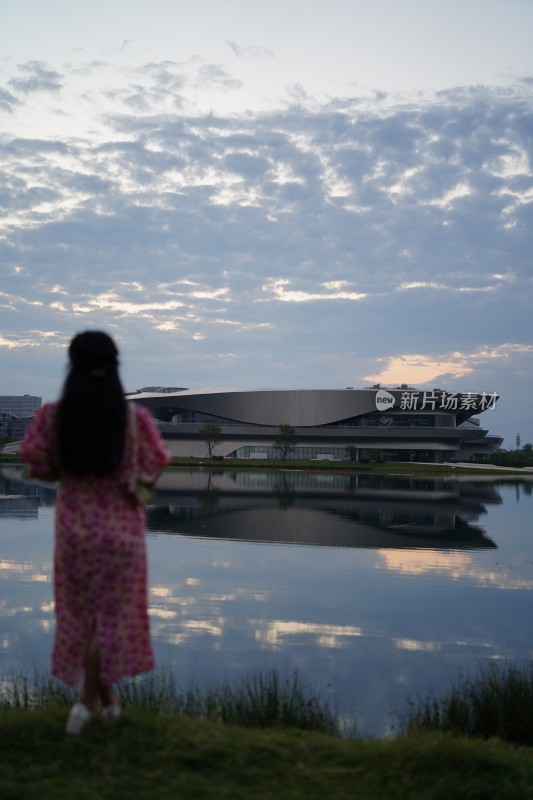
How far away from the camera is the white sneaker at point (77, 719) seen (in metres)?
4.56

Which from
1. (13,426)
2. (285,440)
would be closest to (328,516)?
(285,440)

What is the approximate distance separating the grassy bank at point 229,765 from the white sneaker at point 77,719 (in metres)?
0.05

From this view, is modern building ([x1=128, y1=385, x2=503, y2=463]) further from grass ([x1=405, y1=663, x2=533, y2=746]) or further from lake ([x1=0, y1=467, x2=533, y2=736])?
grass ([x1=405, y1=663, x2=533, y2=746])

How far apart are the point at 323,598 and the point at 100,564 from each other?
29.6ft

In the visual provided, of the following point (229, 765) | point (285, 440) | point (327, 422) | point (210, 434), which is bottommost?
point (229, 765)

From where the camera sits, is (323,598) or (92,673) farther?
(323,598)

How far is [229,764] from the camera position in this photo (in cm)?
435

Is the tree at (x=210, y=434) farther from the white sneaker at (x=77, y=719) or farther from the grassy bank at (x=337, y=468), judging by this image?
the white sneaker at (x=77, y=719)

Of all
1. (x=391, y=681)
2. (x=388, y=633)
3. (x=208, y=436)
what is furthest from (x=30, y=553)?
(x=208, y=436)

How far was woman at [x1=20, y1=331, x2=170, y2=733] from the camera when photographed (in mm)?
4520

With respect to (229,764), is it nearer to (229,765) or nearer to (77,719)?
(229,765)

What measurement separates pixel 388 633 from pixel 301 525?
41.8 ft

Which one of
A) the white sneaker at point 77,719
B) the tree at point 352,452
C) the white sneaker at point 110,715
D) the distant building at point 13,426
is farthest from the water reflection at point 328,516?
the distant building at point 13,426

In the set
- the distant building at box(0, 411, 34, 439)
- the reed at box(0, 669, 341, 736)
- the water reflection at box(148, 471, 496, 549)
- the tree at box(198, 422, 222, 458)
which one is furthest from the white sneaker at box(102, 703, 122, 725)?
the distant building at box(0, 411, 34, 439)
